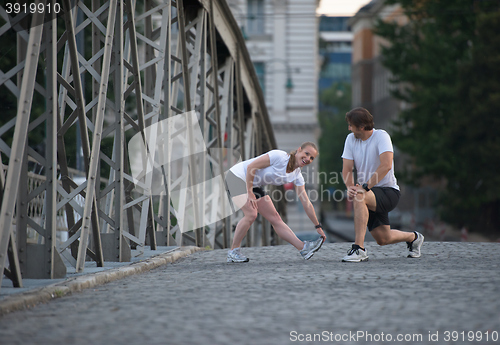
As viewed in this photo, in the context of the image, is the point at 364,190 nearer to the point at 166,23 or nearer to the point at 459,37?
the point at 166,23

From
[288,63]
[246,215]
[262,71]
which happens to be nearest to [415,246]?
[246,215]

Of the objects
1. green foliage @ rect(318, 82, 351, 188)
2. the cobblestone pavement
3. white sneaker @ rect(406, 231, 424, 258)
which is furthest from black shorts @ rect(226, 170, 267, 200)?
green foliage @ rect(318, 82, 351, 188)

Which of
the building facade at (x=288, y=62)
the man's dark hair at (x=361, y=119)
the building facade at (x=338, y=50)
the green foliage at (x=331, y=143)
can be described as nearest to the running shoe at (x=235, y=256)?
Result: the man's dark hair at (x=361, y=119)

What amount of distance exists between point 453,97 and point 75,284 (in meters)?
28.0

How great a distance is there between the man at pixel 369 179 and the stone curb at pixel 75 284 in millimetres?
2102

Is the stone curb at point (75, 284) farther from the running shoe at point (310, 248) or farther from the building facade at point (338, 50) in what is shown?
the building facade at point (338, 50)

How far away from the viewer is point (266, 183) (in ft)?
30.1

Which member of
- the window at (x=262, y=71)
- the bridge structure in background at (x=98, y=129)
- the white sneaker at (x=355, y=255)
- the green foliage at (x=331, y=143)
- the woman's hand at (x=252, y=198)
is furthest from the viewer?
the green foliage at (x=331, y=143)

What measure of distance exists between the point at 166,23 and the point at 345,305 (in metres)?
6.66

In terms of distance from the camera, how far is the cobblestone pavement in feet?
15.3

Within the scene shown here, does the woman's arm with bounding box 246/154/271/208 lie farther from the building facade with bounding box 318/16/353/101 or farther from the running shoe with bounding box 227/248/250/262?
the building facade with bounding box 318/16/353/101

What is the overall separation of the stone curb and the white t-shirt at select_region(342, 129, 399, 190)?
2.38m

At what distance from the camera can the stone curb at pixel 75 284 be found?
5645 millimetres

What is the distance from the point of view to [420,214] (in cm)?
5144
